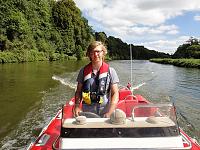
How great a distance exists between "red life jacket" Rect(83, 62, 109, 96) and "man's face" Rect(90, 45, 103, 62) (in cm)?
17

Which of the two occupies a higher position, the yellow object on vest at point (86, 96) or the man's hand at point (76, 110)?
the yellow object on vest at point (86, 96)

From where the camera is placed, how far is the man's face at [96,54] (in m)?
4.75

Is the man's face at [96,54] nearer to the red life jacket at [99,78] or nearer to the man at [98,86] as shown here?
the man at [98,86]

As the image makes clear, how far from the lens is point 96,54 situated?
479cm

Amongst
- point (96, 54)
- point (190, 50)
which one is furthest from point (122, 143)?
point (190, 50)

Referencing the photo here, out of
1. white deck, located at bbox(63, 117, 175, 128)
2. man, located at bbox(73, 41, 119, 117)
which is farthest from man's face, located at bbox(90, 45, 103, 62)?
white deck, located at bbox(63, 117, 175, 128)

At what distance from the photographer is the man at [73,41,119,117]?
4.92 meters

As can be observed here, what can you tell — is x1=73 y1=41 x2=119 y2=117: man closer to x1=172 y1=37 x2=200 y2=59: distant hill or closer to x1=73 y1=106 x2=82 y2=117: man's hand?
x1=73 y1=106 x2=82 y2=117: man's hand

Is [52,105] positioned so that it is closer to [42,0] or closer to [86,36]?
[42,0]

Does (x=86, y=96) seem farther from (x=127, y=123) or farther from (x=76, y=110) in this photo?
(x=127, y=123)

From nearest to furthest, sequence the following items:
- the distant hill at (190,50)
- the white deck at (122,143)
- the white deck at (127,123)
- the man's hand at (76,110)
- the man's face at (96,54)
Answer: the white deck at (122,143) < the white deck at (127,123) < the man's hand at (76,110) < the man's face at (96,54) < the distant hill at (190,50)

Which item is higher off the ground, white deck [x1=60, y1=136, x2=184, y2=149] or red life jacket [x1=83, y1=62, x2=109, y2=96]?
red life jacket [x1=83, y1=62, x2=109, y2=96]

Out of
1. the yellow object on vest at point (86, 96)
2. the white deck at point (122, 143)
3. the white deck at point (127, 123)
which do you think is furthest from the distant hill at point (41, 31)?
the white deck at point (122, 143)

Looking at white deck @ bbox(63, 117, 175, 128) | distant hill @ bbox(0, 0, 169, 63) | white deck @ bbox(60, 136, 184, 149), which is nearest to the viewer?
white deck @ bbox(60, 136, 184, 149)
